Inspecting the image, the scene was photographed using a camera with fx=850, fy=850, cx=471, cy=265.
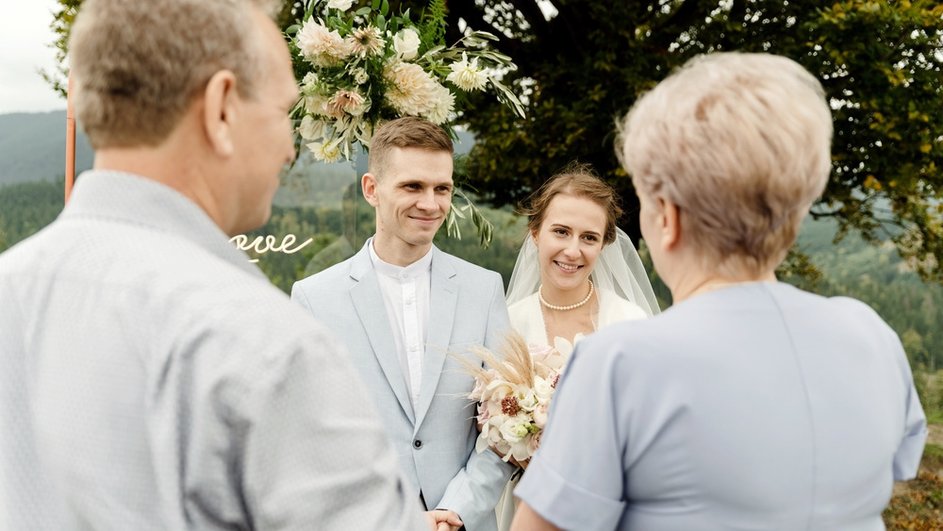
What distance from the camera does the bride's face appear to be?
3.73 m

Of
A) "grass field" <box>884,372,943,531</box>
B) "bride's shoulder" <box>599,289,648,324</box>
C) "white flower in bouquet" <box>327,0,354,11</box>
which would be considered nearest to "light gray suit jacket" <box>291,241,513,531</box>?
"bride's shoulder" <box>599,289,648,324</box>

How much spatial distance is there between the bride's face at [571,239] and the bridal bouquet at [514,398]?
2.59ft

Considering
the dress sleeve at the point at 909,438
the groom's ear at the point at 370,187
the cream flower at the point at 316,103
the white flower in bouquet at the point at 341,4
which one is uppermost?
the white flower in bouquet at the point at 341,4

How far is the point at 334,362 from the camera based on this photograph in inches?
44.9

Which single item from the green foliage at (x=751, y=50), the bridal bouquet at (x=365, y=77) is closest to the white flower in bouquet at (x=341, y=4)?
the bridal bouquet at (x=365, y=77)

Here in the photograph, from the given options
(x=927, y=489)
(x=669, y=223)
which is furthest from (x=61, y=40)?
(x=927, y=489)

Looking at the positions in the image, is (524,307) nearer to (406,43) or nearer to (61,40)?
(406,43)

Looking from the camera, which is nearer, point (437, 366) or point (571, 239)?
point (437, 366)

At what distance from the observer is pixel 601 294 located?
397cm

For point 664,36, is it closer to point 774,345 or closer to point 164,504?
point 774,345

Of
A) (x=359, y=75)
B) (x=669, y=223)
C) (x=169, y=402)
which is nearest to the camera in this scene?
(x=169, y=402)

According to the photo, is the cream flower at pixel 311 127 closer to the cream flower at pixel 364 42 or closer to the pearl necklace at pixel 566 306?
the cream flower at pixel 364 42

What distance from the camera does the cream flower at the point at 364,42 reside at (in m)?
3.79

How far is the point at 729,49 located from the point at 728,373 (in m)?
6.60
